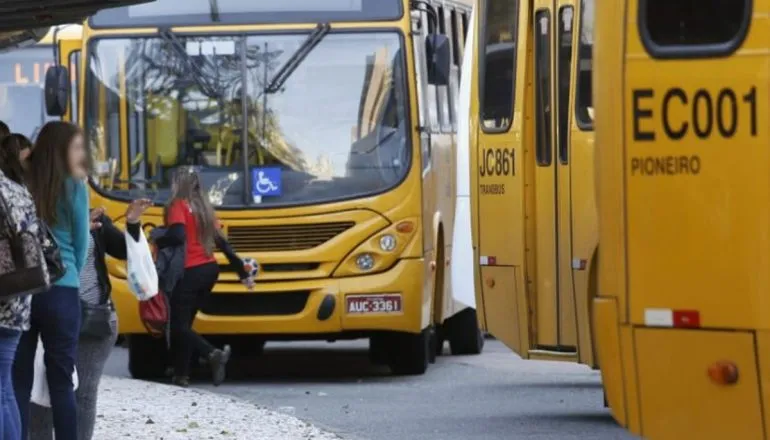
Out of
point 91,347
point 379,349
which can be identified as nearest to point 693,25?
point 91,347

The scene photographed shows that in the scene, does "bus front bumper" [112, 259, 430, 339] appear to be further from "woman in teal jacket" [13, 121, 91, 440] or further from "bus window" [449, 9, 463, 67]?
"woman in teal jacket" [13, 121, 91, 440]

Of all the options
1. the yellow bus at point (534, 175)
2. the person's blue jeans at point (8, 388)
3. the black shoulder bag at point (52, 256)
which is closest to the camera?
the person's blue jeans at point (8, 388)

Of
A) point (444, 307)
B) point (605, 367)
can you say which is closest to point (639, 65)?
point (605, 367)

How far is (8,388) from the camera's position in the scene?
9766 mm

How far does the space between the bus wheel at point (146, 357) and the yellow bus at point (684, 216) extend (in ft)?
33.0

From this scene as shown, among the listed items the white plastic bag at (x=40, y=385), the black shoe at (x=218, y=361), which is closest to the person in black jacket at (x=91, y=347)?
the white plastic bag at (x=40, y=385)

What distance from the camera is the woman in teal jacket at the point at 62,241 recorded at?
1043 cm

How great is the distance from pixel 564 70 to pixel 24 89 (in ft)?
41.9

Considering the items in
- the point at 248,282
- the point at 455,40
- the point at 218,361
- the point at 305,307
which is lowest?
the point at 218,361

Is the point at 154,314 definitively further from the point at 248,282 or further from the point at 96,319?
the point at 96,319

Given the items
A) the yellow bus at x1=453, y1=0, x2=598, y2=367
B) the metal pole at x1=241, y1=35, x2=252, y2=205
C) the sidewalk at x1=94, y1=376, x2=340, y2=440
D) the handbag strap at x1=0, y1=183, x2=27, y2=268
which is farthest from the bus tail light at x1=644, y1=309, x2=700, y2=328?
the metal pole at x1=241, y1=35, x2=252, y2=205

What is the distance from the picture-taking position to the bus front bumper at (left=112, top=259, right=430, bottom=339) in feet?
57.5

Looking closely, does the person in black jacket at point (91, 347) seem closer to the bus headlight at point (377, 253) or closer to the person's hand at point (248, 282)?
the person's hand at point (248, 282)

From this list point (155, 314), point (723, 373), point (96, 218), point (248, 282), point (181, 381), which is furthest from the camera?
point (181, 381)
